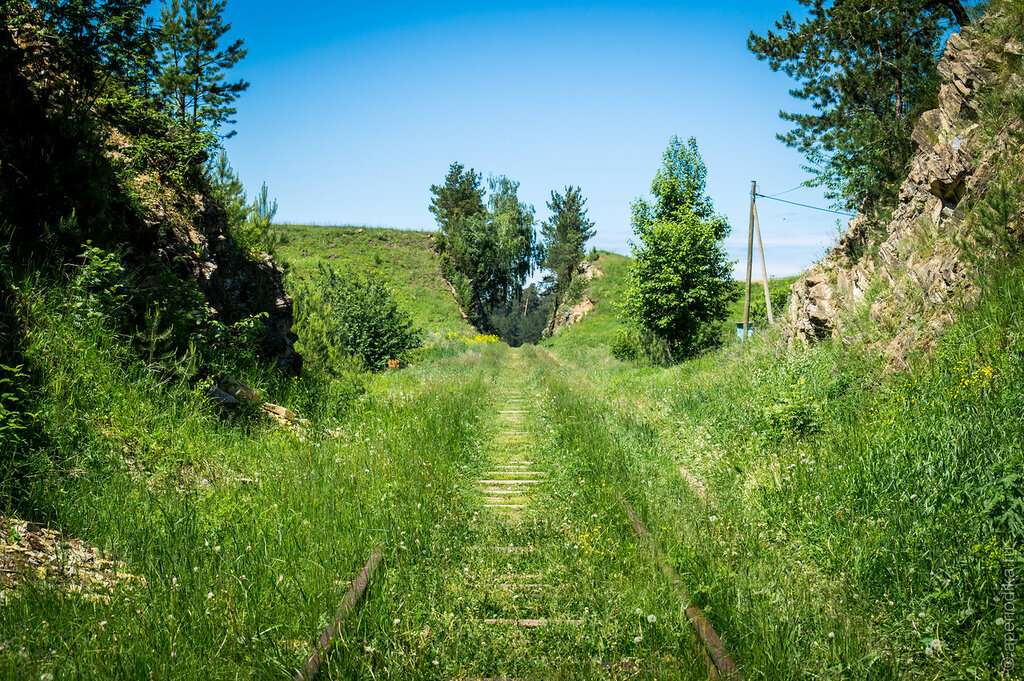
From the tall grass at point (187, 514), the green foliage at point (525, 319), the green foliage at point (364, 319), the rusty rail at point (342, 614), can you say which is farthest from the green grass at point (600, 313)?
the green foliage at point (525, 319)

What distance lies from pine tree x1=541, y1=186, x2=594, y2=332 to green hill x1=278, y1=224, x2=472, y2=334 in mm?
14488

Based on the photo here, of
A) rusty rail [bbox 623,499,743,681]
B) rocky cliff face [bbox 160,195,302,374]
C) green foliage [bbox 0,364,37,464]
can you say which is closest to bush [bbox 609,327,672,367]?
rocky cliff face [bbox 160,195,302,374]

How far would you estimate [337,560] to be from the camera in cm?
421

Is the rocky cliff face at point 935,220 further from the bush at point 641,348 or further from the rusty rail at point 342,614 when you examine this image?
the bush at point 641,348

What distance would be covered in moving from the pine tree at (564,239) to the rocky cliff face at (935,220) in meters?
53.0

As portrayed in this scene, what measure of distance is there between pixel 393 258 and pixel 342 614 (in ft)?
200

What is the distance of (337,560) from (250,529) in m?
0.86

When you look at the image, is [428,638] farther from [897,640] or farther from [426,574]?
[897,640]

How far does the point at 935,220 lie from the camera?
28.6 feet

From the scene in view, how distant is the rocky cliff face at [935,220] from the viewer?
7.24 meters

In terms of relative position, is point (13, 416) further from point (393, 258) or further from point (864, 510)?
point (393, 258)

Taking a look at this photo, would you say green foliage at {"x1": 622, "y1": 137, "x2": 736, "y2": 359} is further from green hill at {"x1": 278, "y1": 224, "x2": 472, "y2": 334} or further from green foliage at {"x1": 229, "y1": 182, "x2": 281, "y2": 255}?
green hill at {"x1": 278, "y1": 224, "x2": 472, "y2": 334}

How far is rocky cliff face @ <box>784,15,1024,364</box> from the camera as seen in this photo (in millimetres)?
7238

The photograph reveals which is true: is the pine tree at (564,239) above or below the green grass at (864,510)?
above
